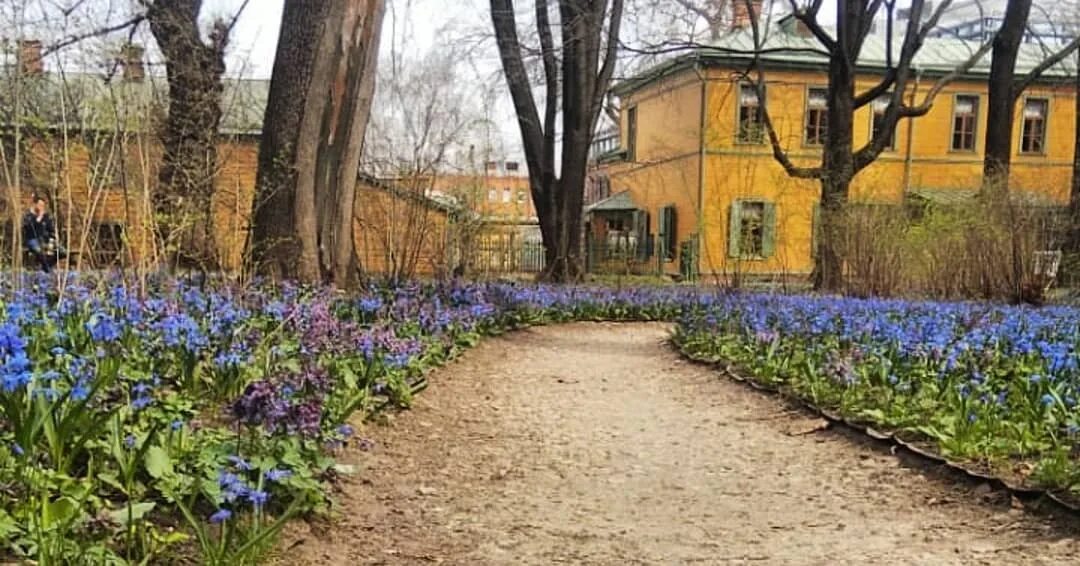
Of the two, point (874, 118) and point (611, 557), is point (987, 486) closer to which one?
point (611, 557)

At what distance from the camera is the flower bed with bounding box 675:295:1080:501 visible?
3.83 metres

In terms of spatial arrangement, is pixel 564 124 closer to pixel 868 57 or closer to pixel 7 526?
pixel 7 526

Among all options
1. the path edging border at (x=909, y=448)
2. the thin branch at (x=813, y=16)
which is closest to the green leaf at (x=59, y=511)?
the path edging border at (x=909, y=448)

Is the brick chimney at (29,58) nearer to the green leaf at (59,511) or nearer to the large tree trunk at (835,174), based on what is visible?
the green leaf at (59,511)

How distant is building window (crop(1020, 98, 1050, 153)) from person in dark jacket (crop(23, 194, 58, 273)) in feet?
95.1

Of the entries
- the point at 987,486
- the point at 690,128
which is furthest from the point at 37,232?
the point at 690,128

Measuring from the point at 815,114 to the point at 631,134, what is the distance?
7.20 m

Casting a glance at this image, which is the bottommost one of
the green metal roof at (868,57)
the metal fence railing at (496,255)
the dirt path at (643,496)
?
the dirt path at (643,496)

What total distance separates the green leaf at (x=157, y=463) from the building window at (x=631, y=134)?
29.0 metres

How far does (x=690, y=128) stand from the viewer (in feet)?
85.7

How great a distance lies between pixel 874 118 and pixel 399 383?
25070 mm

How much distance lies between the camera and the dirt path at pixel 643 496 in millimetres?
2900

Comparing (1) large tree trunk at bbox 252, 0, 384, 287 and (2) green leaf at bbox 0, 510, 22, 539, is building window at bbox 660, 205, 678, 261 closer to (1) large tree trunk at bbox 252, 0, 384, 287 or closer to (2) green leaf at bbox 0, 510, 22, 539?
(1) large tree trunk at bbox 252, 0, 384, 287

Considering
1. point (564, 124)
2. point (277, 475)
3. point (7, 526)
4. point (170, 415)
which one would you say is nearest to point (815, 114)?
point (564, 124)
